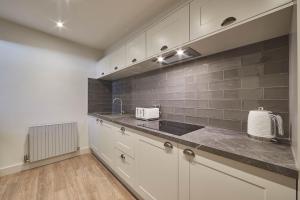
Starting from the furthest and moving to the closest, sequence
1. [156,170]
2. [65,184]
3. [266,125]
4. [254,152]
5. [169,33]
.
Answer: [65,184]
[169,33]
[156,170]
[266,125]
[254,152]

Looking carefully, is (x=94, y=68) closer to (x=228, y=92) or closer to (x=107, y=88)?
(x=107, y=88)

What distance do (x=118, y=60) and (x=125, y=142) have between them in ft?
4.32

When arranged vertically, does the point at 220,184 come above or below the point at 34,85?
below

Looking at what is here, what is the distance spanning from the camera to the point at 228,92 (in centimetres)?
134

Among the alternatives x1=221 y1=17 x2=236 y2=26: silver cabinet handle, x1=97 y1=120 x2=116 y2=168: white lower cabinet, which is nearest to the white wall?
x1=97 y1=120 x2=116 y2=168: white lower cabinet

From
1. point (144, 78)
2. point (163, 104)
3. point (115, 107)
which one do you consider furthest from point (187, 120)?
point (115, 107)

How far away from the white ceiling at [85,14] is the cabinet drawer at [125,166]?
180 centimetres

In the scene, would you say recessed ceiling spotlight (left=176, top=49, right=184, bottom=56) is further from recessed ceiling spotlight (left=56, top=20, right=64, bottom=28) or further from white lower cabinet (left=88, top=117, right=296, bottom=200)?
recessed ceiling spotlight (left=56, top=20, right=64, bottom=28)

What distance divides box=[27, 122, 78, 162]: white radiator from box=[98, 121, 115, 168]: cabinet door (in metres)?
0.67

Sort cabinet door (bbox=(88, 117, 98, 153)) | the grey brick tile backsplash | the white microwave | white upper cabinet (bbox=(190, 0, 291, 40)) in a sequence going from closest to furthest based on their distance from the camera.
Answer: white upper cabinet (bbox=(190, 0, 291, 40)), the grey brick tile backsplash, the white microwave, cabinet door (bbox=(88, 117, 98, 153))

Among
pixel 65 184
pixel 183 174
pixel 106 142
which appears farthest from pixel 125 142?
pixel 65 184

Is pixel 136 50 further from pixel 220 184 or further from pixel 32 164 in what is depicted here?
pixel 32 164

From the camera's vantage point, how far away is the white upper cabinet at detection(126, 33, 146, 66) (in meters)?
1.75

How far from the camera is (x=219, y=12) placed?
1.03 metres
